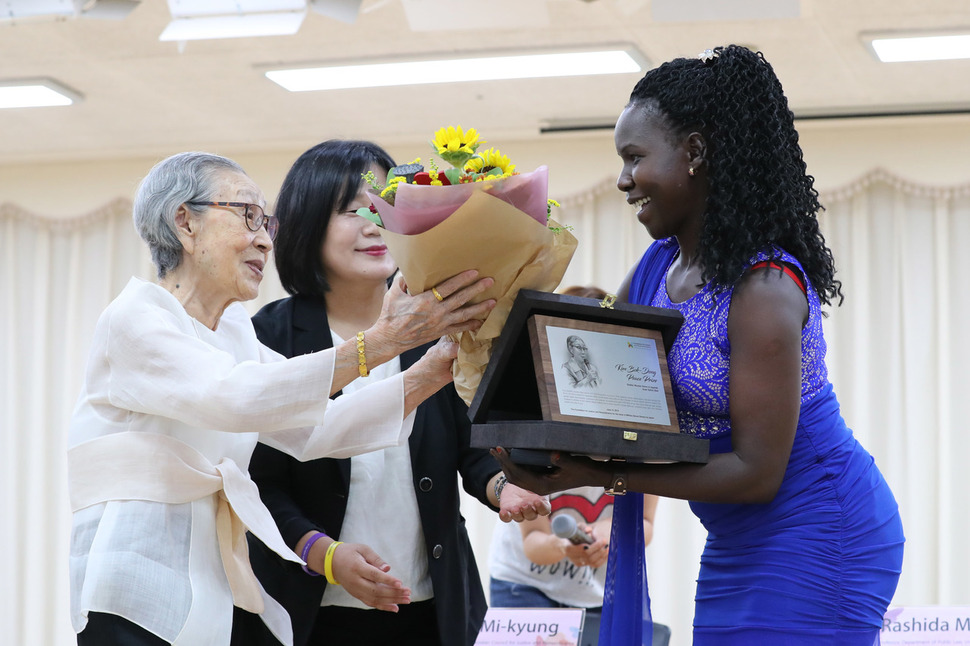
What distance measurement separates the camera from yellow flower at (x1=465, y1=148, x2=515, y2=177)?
1.81 meters

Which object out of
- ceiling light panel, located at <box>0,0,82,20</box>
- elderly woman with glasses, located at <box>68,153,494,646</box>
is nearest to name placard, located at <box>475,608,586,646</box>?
elderly woman with glasses, located at <box>68,153,494,646</box>

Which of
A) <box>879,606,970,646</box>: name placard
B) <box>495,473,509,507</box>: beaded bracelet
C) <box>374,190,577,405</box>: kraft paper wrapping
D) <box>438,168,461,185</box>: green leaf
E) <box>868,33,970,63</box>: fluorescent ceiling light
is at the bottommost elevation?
<box>879,606,970,646</box>: name placard

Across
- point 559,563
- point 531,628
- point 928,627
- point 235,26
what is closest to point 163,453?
point 531,628

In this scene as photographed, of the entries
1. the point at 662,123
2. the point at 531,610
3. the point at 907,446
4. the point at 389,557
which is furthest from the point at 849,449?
the point at 907,446

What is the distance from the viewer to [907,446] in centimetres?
595

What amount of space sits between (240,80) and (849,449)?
4.54 metres

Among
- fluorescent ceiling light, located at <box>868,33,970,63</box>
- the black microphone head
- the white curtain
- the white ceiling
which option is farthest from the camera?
the white curtain

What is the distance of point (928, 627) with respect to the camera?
313 centimetres

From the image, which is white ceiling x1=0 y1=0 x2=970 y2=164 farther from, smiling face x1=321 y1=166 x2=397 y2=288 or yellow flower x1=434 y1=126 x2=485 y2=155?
yellow flower x1=434 y1=126 x2=485 y2=155

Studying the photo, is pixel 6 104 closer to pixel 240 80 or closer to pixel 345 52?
pixel 240 80

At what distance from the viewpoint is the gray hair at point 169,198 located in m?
2.18

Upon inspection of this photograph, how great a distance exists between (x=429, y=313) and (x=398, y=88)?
3.99m

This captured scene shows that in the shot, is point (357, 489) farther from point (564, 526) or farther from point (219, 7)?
point (219, 7)

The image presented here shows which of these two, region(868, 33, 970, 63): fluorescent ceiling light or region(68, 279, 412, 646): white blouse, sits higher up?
region(868, 33, 970, 63): fluorescent ceiling light
